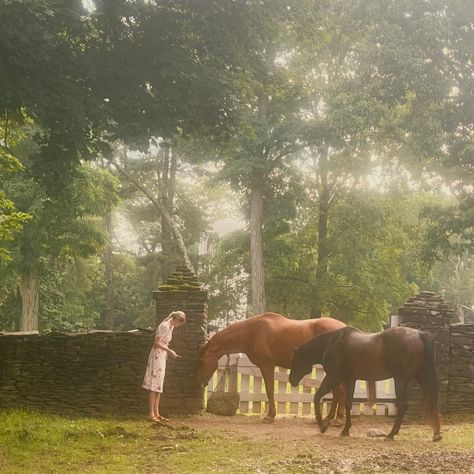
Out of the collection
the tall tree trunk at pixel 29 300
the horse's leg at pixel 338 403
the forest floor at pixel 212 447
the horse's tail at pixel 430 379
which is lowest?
the forest floor at pixel 212 447

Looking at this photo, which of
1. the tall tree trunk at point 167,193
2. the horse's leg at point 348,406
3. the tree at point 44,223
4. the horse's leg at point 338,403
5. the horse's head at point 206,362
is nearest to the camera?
the horse's leg at point 348,406

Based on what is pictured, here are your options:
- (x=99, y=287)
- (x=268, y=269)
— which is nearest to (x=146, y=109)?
(x=268, y=269)

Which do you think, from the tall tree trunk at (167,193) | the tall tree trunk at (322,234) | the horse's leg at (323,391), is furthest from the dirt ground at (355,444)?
the tall tree trunk at (167,193)

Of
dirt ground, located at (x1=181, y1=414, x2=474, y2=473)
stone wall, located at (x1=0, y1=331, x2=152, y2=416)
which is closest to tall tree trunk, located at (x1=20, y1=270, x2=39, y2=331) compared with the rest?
stone wall, located at (x1=0, y1=331, x2=152, y2=416)

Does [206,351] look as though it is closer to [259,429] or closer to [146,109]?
[259,429]

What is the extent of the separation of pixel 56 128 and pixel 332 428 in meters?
7.52

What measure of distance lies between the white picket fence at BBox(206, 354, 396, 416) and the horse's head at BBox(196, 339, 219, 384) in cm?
98

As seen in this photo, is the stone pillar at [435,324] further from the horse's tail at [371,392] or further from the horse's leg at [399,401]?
the horse's leg at [399,401]

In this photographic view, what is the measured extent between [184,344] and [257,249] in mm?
13500

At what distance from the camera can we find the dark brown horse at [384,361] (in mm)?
10008

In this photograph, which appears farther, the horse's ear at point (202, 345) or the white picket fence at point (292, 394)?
the white picket fence at point (292, 394)

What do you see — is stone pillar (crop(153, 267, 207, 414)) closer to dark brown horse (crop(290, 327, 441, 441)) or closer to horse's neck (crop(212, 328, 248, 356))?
horse's neck (crop(212, 328, 248, 356))

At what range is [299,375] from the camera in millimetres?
11219

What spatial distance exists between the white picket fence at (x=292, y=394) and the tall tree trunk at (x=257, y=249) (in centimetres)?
1108
